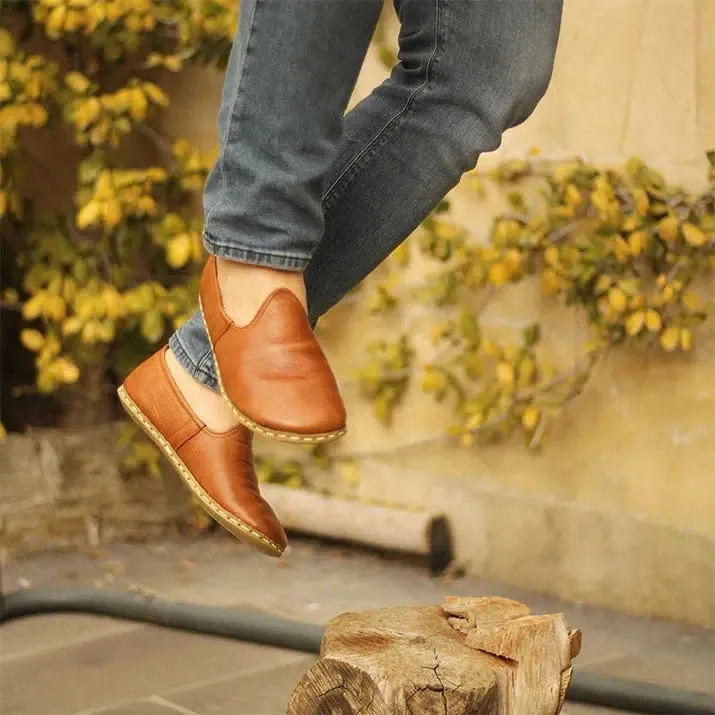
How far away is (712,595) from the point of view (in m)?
2.60

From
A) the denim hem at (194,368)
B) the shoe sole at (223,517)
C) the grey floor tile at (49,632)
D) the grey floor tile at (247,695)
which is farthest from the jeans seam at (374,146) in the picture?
the grey floor tile at (49,632)

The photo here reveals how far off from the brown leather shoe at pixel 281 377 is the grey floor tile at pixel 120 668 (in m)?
1.03

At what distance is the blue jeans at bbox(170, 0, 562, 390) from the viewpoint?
136 cm

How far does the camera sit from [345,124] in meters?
1.60

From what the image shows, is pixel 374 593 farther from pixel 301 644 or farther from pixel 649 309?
pixel 649 309

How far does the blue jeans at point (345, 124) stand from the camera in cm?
136

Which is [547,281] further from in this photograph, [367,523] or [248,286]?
[248,286]

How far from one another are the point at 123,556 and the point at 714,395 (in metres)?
1.61

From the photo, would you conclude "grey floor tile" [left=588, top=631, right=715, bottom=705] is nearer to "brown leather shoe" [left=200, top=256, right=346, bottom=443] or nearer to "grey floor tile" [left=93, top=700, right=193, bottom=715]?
"grey floor tile" [left=93, top=700, right=193, bottom=715]

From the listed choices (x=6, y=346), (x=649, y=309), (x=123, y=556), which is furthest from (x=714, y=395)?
(x=6, y=346)

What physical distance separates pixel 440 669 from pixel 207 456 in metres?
0.40

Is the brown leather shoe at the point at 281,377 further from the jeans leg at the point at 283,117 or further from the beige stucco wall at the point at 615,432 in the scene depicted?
the beige stucco wall at the point at 615,432

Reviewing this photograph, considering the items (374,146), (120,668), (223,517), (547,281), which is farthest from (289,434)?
(547,281)

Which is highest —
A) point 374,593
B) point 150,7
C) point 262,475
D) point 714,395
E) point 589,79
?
point 150,7
